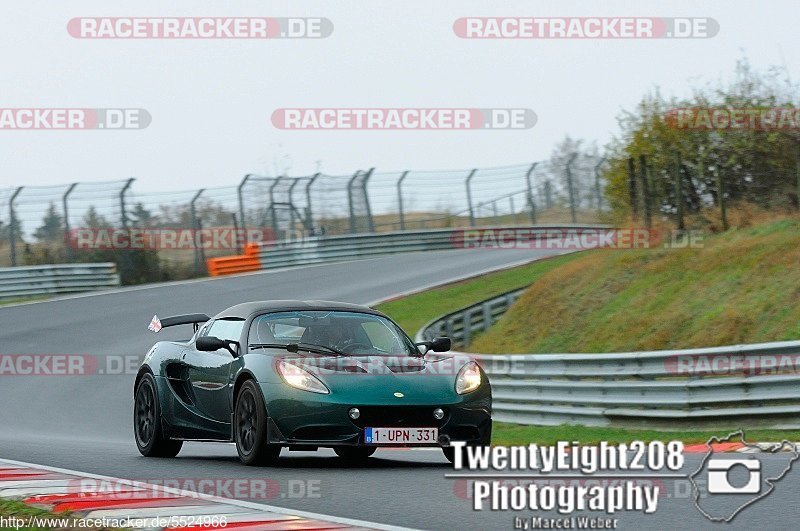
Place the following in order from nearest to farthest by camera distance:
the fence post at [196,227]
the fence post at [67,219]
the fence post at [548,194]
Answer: the fence post at [67,219], the fence post at [196,227], the fence post at [548,194]

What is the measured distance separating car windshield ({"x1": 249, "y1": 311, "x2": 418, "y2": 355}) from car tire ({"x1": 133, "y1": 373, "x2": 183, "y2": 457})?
56.5 inches

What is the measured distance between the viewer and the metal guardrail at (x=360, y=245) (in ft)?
121

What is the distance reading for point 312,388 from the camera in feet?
31.6

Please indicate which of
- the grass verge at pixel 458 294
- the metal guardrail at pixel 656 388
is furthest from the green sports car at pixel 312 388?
the grass verge at pixel 458 294

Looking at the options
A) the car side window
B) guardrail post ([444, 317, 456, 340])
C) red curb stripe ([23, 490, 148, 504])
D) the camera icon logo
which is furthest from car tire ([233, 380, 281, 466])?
guardrail post ([444, 317, 456, 340])

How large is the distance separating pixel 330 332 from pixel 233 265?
84.8 feet

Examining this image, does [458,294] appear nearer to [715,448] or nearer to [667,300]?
[667,300]

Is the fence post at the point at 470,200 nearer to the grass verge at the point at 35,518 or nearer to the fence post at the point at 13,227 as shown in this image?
the fence post at the point at 13,227

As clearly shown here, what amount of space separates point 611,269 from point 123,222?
1587cm

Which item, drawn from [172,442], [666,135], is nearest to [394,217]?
[666,135]

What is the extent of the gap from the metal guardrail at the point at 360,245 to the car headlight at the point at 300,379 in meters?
26.6

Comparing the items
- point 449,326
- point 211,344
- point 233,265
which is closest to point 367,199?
point 233,265

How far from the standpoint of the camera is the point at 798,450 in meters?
10.9

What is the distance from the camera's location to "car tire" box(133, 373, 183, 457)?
11414 millimetres
